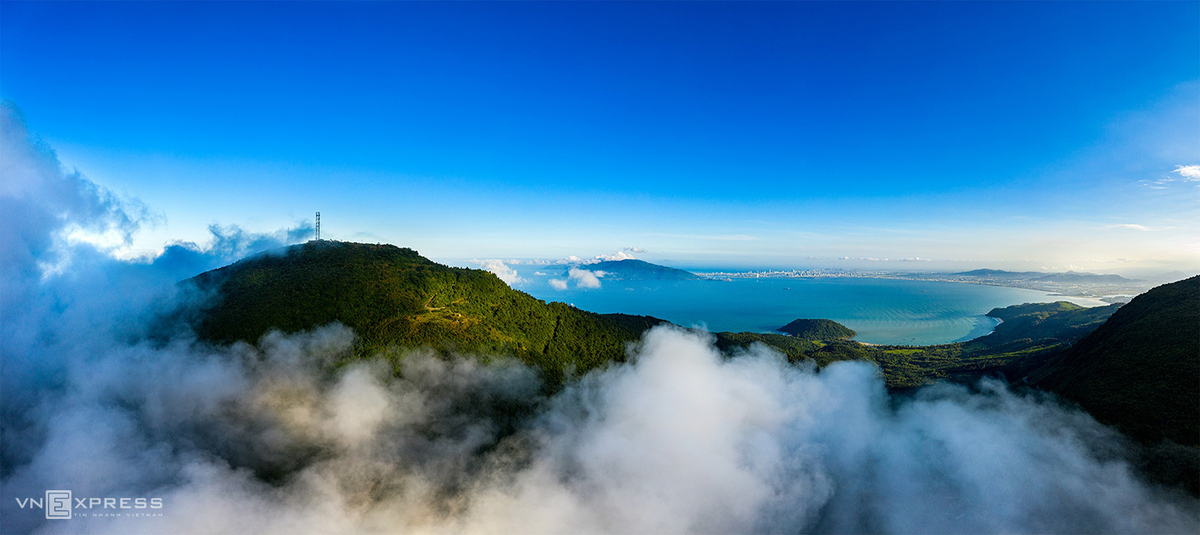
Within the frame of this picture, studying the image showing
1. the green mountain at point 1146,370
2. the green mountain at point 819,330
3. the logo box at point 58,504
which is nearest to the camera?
the logo box at point 58,504

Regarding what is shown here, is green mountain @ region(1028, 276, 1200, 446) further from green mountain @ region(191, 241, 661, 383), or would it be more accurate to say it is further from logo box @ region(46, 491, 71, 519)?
logo box @ region(46, 491, 71, 519)

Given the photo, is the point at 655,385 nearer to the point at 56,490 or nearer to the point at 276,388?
the point at 276,388

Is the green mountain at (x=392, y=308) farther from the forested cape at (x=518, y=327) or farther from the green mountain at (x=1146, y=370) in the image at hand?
the green mountain at (x=1146, y=370)

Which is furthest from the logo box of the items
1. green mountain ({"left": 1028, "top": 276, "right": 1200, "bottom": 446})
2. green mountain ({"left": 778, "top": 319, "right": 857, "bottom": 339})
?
green mountain ({"left": 778, "top": 319, "right": 857, "bottom": 339})

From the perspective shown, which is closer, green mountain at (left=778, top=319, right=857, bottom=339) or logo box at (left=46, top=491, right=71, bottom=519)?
logo box at (left=46, top=491, right=71, bottom=519)

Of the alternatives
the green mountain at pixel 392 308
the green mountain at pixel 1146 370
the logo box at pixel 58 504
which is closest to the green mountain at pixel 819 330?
the green mountain at pixel 1146 370

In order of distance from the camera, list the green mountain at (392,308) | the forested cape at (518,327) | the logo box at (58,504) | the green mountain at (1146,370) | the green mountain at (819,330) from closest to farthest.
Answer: the logo box at (58,504), the green mountain at (1146,370), the forested cape at (518,327), the green mountain at (392,308), the green mountain at (819,330)

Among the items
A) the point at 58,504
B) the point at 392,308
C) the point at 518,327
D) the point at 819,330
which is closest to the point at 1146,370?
the point at 518,327
